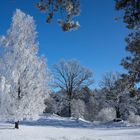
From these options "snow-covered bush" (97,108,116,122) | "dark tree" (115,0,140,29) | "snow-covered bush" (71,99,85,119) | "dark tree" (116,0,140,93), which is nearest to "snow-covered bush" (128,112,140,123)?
"snow-covered bush" (97,108,116,122)

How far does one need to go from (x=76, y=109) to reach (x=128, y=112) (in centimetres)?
976

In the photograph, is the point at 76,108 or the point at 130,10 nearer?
the point at 130,10

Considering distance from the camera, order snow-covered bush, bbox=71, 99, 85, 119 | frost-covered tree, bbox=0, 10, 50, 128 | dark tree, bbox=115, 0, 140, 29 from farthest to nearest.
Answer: snow-covered bush, bbox=71, 99, 85, 119 → frost-covered tree, bbox=0, 10, 50, 128 → dark tree, bbox=115, 0, 140, 29

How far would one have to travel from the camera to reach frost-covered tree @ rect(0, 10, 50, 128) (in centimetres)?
2858

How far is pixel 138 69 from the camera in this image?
19.5 m

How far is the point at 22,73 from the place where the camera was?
98.2 ft

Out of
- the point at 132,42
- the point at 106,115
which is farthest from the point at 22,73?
the point at 106,115

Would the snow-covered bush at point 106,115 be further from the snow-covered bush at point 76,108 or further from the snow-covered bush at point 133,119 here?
the snow-covered bush at point 133,119

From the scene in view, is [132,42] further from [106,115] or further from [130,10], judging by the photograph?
[106,115]

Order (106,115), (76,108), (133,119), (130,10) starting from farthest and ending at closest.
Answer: (106,115) < (76,108) < (133,119) < (130,10)

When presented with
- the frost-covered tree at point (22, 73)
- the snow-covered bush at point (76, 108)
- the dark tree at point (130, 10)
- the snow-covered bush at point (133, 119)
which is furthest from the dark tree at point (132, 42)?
the snow-covered bush at point (76, 108)

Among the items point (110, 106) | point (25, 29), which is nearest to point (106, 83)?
point (110, 106)

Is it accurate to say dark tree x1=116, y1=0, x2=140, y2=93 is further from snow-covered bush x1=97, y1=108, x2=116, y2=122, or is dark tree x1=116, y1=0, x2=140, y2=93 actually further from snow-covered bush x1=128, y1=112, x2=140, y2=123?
snow-covered bush x1=97, y1=108, x2=116, y2=122

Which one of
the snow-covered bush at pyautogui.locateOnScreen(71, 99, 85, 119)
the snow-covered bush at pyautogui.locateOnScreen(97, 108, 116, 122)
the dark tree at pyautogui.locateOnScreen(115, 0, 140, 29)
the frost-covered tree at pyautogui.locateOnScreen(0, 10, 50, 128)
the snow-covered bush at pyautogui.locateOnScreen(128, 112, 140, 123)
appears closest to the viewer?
the dark tree at pyautogui.locateOnScreen(115, 0, 140, 29)
